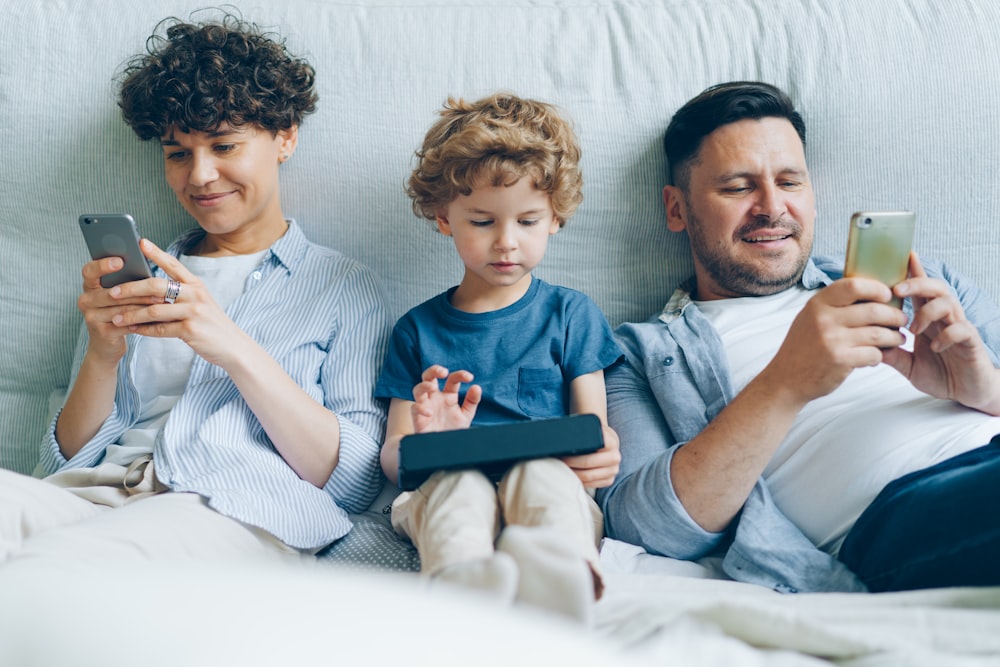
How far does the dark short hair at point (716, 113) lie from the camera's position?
145cm

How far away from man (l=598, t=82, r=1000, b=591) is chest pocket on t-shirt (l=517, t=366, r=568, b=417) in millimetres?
108

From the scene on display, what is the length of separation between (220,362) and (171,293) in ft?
0.39

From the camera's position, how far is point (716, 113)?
1.45 m

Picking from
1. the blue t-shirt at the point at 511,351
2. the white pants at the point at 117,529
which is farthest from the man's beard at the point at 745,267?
the white pants at the point at 117,529

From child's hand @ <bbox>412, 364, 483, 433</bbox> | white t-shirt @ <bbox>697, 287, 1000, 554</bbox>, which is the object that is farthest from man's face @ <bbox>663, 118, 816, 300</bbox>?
child's hand @ <bbox>412, 364, 483, 433</bbox>

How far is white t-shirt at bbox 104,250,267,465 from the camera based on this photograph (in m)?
1.36

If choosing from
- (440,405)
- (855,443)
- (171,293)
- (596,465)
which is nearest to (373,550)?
(440,405)

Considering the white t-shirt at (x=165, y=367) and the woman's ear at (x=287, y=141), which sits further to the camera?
the woman's ear at (x=287, y=141)

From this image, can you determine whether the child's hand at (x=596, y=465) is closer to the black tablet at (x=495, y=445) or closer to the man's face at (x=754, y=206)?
the black tablet at (x=495, y=445)

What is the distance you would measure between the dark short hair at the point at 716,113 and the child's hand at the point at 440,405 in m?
0.60

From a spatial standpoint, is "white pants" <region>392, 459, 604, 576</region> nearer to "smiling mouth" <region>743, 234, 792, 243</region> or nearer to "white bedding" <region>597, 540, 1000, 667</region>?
"white bedding" <region>597, 540, 1000, 667</region>

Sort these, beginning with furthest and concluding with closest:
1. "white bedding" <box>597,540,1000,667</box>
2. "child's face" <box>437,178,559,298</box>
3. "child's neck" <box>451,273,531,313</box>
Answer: "child's neck" <box>451,273,531,313</box>, "child's face" <box>437,178,559,298</box>, "white bedding" <box>597,540,1000,667</box>

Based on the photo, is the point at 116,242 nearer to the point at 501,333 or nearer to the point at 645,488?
the point at 501,333

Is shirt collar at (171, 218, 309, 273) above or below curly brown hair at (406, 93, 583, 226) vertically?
below
